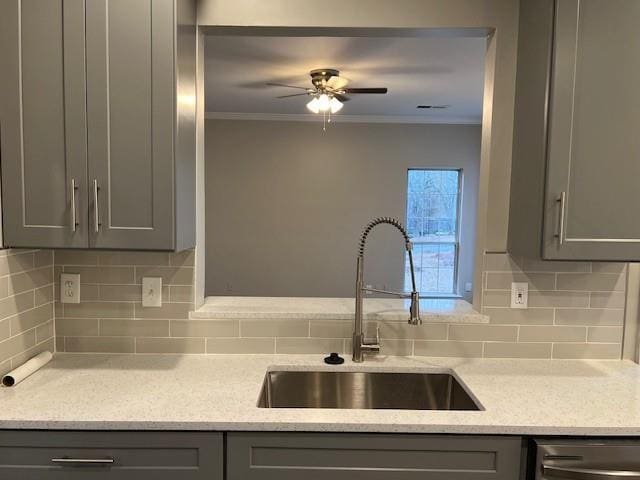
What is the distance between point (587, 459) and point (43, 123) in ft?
6.43

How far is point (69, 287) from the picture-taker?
1.72 metres

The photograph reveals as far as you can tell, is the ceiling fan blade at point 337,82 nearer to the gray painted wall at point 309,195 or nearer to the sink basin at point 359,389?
the gray painted wall at point 309,195

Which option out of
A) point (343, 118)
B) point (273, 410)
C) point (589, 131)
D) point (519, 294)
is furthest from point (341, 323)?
point (343, 118)

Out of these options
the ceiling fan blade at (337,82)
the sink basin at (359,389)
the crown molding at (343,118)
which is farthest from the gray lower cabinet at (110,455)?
the crown molding at (343,118)

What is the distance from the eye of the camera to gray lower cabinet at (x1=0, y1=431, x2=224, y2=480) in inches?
47.6

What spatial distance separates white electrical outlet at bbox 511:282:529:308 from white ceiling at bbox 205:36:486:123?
1802 millimetres

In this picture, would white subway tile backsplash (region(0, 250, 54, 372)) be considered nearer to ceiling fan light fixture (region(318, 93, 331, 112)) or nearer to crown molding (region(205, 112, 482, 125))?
ceiling fan light fixture (region(318, 93, 331, 112))

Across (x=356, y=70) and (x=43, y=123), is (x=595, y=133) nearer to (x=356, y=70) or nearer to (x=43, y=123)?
(x=43, y=123)

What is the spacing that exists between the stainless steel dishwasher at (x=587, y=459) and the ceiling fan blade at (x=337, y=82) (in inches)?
128

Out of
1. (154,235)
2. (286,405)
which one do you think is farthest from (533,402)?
(154,235)

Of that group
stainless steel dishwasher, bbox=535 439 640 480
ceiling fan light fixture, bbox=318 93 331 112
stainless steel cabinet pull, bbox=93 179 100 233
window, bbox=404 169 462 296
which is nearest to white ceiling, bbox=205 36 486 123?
ceiling fan light fixture, bbox=318 93 331 112

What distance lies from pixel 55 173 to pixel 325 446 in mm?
1215

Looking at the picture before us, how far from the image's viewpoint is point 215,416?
122 cm

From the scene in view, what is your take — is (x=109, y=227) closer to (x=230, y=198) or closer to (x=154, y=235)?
(x=154, y=235)
